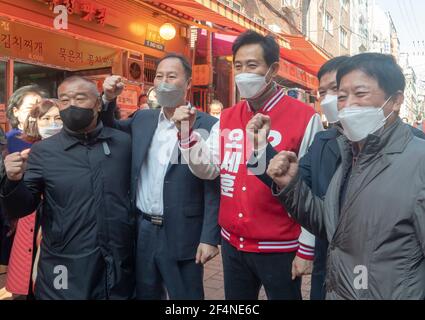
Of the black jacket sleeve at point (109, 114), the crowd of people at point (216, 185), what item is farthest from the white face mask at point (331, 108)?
the black jacket sleeve at point (109, 114)

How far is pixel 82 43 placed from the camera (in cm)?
732

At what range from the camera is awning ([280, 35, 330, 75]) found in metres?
11.0

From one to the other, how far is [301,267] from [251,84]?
1.14 metres

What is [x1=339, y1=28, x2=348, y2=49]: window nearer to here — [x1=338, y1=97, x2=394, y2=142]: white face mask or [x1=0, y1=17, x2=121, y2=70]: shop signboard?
[x1=0, y1=17, x2=121, y2=70]: shop signboard

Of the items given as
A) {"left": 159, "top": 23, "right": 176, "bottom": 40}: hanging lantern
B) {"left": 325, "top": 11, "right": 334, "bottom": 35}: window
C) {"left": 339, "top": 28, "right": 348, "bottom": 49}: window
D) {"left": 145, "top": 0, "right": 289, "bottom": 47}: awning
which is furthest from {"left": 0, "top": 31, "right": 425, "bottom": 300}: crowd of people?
{"left": 339, "top": 28, "right": 348, "bottom": 49}: window

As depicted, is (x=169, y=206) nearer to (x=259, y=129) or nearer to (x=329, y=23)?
(x=259, y=129)

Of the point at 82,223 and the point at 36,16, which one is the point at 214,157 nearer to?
the point at 82,223

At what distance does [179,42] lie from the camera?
32.3ft

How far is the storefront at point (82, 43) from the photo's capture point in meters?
6.02

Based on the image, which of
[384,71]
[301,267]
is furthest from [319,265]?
[384,71]

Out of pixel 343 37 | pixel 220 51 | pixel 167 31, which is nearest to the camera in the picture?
pixel 167 31

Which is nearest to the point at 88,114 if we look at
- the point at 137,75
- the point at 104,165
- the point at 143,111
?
the point at 104,165

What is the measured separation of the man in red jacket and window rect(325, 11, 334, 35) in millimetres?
20887

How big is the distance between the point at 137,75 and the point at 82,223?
20.9 feet
